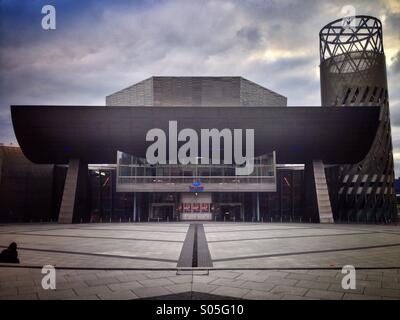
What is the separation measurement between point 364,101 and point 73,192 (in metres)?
58.9

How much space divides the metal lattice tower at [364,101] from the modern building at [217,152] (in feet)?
0.70

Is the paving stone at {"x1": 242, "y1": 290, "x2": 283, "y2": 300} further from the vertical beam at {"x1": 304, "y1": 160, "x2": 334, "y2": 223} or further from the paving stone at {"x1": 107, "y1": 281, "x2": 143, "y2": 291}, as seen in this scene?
the vertical beam at {"x1": 304, "y1": 160, "x2": 334, "y2": 223}

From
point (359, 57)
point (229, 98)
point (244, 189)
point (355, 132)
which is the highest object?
point (359, 57)

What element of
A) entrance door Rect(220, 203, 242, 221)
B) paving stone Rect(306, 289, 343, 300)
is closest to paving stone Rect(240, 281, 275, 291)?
paving stone Rect(306, 289, 343, 300)

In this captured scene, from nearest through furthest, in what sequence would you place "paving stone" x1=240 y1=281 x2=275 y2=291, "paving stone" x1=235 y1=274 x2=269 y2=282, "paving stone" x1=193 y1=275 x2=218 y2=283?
"paving stone" x1=240 y1=281 x2=275 y2=291
"paving stone" x1=193 y1=275 x2=218 y2=283
"paving stone" x1=235 y1=274 x2=269 y2=282

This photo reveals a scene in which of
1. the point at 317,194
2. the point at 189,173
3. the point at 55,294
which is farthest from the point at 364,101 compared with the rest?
the point at 55,294

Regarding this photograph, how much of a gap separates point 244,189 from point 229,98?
17.2 metres

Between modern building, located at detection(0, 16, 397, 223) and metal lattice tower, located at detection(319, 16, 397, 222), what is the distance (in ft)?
0.70

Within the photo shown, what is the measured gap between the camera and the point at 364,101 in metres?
57.8

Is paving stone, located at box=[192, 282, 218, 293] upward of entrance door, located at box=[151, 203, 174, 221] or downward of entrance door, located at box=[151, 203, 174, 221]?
upward

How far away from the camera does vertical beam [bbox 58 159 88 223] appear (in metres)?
37.1
